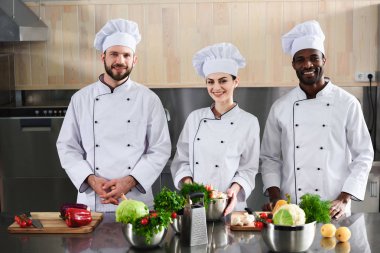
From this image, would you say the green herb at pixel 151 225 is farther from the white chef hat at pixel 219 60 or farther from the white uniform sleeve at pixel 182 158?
the white chef hat at pixel 219 60

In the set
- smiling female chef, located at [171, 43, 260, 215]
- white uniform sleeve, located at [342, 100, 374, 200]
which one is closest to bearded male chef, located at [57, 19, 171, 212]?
smiling female chef, located at [171, 43, 260, 215]

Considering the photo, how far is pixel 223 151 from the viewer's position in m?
3.43

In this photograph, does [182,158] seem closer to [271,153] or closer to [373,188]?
[271,153]

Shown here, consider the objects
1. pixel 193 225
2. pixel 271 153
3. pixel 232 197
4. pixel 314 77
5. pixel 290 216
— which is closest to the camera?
pixel 290 216

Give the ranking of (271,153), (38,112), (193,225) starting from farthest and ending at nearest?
1. (38,112)
2. (271,153)
3. (193,225)

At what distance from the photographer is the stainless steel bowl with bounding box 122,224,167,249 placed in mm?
2590

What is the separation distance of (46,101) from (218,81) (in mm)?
2249

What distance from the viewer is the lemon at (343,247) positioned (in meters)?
2.56

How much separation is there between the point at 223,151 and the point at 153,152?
0.38m

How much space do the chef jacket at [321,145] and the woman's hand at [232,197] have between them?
7.1 inches

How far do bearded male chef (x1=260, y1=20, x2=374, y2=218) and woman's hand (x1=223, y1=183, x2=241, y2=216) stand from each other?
0.59 feet

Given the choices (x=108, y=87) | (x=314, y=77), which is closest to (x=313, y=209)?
(x=314, y=77)

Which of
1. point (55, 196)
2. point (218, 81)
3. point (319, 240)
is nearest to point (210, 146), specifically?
point (218, 81)

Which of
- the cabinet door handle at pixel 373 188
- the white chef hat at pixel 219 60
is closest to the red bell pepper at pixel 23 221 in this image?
the white chef hat at pixel 219 60
